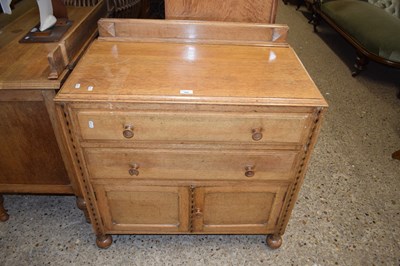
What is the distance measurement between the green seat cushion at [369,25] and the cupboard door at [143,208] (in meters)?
2.64

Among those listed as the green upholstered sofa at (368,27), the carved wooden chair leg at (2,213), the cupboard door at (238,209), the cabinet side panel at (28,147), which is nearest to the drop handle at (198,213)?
the cupboard door at (238,209)

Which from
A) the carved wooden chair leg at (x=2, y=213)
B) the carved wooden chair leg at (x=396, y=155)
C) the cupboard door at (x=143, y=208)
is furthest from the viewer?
the carved wooden chair leg at (x=396, y=155)

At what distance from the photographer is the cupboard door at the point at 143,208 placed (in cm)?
141

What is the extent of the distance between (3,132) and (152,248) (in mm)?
942

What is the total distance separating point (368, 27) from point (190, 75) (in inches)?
111

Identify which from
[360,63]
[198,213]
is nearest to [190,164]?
[198,213]

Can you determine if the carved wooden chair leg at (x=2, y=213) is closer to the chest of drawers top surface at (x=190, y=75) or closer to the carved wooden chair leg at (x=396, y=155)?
the chest of drawers top surface at (x=190, y=75)

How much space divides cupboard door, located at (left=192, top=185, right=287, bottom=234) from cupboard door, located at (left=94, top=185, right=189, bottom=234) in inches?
3.0

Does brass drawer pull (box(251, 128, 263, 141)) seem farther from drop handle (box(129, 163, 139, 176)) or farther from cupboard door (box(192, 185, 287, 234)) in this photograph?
drop handle (box(129, 163, 139, 176))

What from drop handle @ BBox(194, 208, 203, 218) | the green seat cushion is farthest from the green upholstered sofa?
drop handle @ BBox(194, 208, 203, 218)

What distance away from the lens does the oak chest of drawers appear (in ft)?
3.73

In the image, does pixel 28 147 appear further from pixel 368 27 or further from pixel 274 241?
pixel 368 27

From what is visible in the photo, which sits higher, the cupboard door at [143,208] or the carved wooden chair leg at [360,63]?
the cupboard door at [143,208]

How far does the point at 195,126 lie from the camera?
1177 mm
